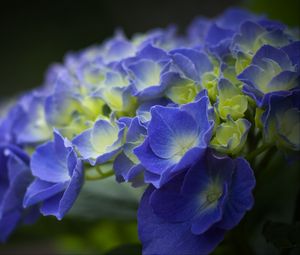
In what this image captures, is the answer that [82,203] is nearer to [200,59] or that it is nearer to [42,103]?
[42,103]

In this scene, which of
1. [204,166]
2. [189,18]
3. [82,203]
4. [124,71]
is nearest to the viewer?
[204,166]

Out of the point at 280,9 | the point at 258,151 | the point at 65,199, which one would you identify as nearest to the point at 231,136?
the point at 258,151

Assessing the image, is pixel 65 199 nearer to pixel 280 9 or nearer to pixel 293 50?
pixel 293 50

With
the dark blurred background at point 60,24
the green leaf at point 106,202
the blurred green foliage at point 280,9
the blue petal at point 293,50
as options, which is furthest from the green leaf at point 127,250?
the dark blurred background at point 60,24

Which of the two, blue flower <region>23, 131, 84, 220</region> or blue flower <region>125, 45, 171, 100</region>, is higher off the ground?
blue flower <region>125, 45, 171, 100</region>

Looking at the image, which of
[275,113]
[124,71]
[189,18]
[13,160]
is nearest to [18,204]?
[13,160]

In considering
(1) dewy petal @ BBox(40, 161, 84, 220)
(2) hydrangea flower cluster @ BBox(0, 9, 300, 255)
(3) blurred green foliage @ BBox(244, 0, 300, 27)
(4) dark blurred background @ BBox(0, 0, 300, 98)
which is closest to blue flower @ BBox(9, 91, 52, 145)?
(2) hydrangea flower cluster @ BBox(0, 9, 300, 255)

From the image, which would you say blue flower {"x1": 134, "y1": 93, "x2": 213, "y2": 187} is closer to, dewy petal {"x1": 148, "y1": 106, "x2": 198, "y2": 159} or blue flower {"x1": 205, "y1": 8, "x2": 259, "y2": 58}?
dewy petal {"x1": 148, "y1": 106, "x2": 198, "y2": 159}
